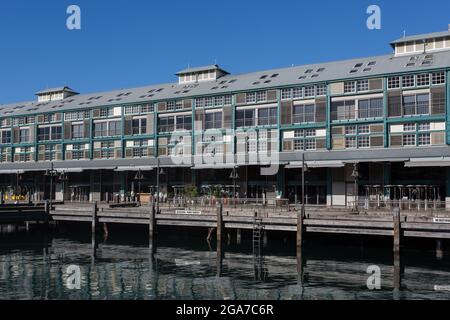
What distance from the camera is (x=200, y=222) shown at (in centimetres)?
4769

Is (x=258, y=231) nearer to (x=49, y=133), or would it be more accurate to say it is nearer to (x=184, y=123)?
(x=184, y=123)

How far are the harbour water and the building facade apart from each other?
465 inches

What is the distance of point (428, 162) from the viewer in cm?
5400

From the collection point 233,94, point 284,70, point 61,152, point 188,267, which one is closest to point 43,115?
point 61,152

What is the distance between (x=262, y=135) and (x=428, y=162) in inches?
836

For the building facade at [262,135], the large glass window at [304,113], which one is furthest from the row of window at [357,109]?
the large glass window at [304,113]

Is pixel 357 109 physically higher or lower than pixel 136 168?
higher

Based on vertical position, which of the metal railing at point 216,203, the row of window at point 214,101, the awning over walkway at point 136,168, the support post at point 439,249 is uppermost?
the row of window at point 214,101

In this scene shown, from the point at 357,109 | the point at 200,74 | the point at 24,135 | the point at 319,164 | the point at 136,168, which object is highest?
the point at 200,74

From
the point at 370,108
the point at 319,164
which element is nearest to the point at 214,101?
the point at 319,164

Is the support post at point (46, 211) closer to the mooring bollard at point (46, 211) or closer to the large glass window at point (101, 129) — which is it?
the mooring bollard at point (46, 211)

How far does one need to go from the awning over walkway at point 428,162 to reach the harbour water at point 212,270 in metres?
13.3

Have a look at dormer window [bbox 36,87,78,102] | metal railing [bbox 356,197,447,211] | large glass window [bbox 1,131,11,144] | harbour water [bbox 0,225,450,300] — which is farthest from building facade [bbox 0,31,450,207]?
harbour water [bbox 0,225,450,300]

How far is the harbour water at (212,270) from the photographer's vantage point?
2970 cm
